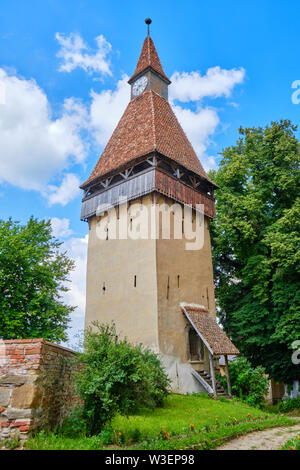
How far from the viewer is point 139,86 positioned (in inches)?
900

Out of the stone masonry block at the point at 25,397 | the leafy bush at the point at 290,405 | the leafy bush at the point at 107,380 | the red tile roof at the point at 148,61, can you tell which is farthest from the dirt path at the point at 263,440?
the red tile roof at the point at 148,61

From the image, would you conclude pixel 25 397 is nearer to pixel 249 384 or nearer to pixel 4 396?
pixel 4 396

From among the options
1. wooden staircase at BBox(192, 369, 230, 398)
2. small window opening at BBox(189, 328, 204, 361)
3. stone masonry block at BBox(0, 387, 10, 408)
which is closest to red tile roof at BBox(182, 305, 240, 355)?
small window opening at BBox(189, 328, 204, 361)

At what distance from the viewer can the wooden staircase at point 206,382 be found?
1493 cm

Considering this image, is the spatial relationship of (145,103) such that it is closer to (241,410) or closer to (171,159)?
(171,159)

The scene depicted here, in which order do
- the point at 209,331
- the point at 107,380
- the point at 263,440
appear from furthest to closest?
the point at 209,331
the point at 263,440
the point at 107,380

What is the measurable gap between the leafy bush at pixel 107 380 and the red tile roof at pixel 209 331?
22.9 ft

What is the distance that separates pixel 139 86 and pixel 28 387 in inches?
813

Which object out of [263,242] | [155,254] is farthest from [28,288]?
[263,242]

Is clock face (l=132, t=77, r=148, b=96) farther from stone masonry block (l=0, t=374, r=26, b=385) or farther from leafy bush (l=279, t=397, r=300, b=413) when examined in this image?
stone masonry block (l=0, t=374, r=26, b=385)

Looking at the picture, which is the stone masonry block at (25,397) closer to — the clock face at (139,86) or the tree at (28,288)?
the tree at (28,288)

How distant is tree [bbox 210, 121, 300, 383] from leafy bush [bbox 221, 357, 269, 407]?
167 centimetres

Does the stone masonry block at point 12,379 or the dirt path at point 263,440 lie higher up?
the stone masonry block at point 12,379

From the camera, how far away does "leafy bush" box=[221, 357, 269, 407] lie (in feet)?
49.6
